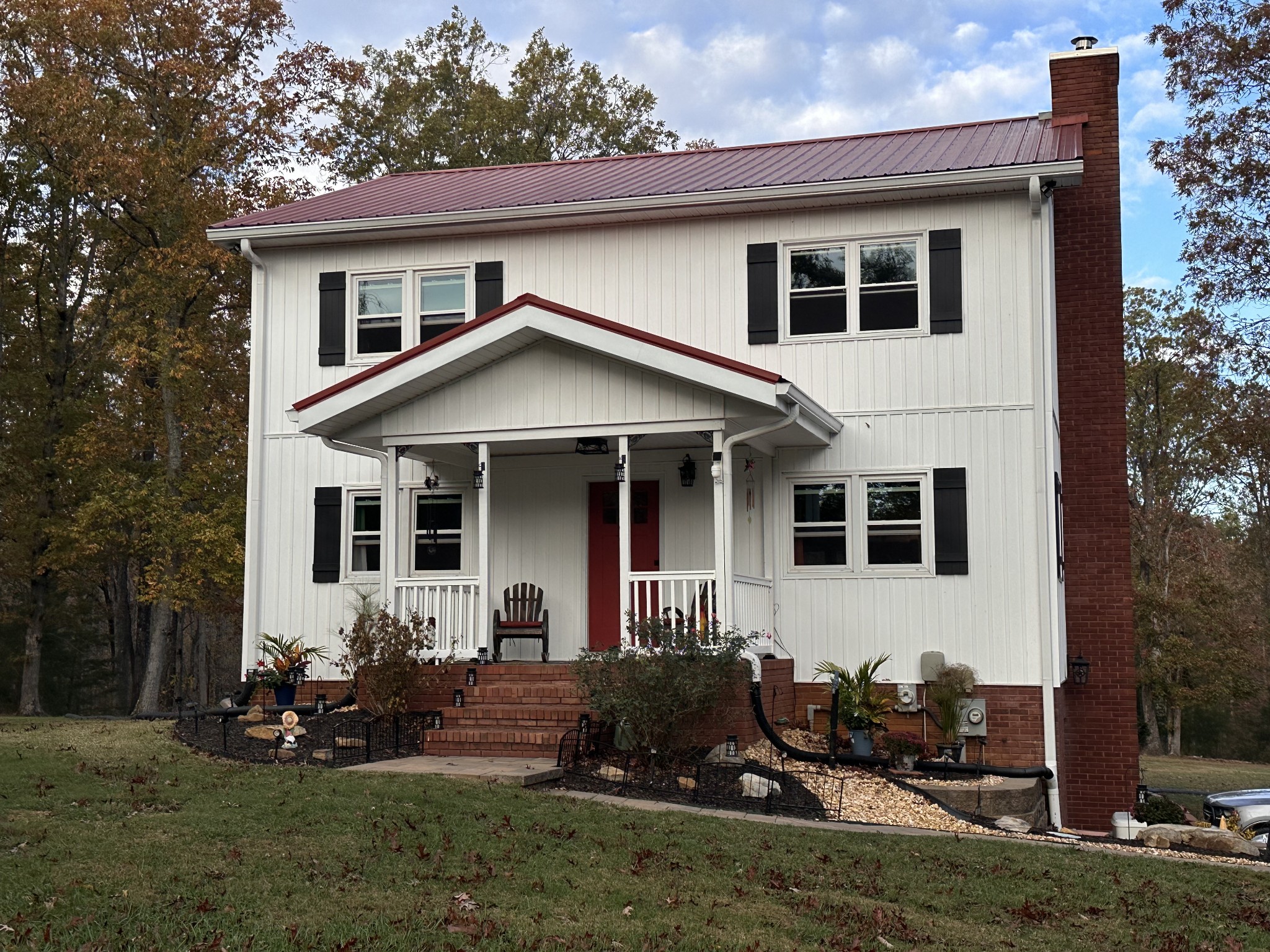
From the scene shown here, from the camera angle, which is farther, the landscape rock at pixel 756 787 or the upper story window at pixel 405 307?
the upper story window at pixel 405 307

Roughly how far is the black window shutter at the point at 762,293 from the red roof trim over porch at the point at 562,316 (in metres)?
1.94

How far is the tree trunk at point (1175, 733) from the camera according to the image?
33906mm

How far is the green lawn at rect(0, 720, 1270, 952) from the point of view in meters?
5.95

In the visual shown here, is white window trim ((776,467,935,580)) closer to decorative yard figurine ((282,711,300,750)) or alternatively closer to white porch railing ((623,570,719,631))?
white porch railing ((623,570,719,631))

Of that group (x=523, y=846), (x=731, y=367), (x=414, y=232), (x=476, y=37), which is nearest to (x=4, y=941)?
Answer: (x=523, y=846)

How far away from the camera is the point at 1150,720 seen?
1355 inches

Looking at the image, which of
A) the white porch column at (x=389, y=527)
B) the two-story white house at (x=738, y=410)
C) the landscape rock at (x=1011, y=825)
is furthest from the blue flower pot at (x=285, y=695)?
the landscape rock at (x=1011, y=825)

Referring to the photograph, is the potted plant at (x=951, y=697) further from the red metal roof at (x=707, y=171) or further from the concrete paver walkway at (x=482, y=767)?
the red metal roof at (x=707, y=171)

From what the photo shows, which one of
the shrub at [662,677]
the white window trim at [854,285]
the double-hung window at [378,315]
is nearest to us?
the shrub at [662,677]

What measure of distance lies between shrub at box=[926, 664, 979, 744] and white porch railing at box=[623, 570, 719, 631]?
2533 millimetres

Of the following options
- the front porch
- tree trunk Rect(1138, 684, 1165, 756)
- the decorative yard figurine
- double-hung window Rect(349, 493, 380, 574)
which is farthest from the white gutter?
tree trunk Rect(1138, 684, 1165, 756)

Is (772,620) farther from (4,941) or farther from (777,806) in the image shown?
(4,941)

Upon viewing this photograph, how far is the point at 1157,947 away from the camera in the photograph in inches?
255

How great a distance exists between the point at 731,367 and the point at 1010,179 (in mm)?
3901
